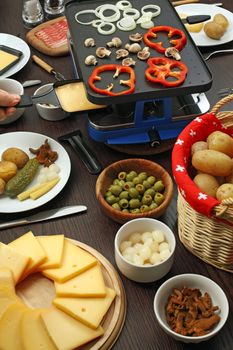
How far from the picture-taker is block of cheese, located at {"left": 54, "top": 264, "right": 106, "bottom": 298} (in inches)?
40.5

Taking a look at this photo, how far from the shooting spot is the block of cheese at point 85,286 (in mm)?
1028

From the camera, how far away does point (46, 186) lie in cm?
128

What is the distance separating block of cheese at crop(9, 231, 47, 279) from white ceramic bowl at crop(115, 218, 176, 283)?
0.55ft

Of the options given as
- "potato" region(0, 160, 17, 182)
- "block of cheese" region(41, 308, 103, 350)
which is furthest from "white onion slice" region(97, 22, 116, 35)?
"block of cheese" region(41, 308, 103, 350)

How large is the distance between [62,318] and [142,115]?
1.96 ft

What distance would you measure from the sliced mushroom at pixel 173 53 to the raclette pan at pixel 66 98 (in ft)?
0.80

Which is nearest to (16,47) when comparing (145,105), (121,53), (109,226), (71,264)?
(121,53)

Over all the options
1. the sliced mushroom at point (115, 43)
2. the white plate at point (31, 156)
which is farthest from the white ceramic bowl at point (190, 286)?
the sliced mushroom at point (115, 43)

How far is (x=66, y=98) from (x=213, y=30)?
63cm

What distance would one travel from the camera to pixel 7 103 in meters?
1.37

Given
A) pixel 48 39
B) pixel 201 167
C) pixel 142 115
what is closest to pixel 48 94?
pixel 142 115

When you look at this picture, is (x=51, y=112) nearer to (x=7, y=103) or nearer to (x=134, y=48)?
(x=7, y=103)

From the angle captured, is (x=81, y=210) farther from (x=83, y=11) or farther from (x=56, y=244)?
(x=83, y=11)

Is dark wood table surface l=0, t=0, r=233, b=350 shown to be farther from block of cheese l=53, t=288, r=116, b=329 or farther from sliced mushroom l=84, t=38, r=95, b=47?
sliced mushroom l=84, t=38, r=95, b=47
